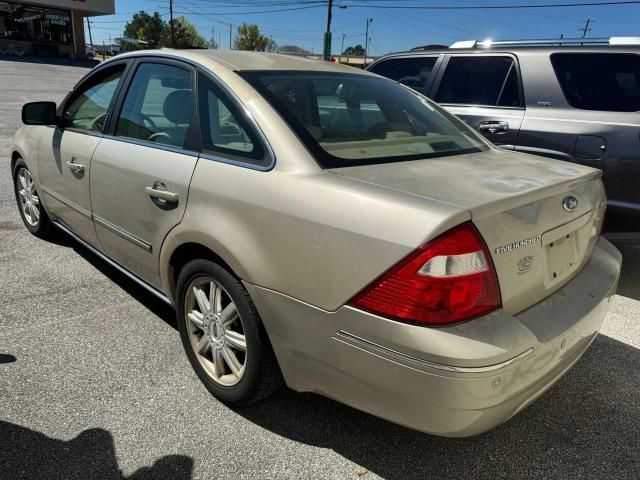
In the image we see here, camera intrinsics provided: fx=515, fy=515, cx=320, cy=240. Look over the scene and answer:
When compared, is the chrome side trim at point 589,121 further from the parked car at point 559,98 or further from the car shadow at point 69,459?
the car shadow at point 69,459

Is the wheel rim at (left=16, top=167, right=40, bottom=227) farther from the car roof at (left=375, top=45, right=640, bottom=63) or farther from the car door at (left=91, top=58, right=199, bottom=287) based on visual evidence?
the car roof at (left=375, top=45, right=640, bottom=63)

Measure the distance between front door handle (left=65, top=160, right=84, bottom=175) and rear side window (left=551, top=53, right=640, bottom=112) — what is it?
3.72 metres

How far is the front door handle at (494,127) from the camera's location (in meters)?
4.49

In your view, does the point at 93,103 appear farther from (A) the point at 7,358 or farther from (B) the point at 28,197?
(A) the point at 7,358

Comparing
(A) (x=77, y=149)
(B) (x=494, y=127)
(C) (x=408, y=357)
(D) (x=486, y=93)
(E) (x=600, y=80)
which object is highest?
(E) (x=600, y=80)

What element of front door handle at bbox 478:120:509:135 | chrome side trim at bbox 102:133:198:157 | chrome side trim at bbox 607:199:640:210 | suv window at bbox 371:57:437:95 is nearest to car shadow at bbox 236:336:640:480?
chrome side trim at bbox 102:133:198:157

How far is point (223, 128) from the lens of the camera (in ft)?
7.80

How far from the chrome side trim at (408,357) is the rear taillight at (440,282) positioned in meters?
0.11

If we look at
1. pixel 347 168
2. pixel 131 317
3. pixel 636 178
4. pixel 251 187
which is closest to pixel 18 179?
pixel 131 317

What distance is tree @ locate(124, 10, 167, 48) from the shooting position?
69.6m

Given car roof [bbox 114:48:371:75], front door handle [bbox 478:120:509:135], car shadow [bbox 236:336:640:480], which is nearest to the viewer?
car shadow [bbox 236:336:640:480]

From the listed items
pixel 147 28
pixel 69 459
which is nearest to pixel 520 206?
pixel 69 459

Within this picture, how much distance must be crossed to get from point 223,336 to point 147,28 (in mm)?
77085

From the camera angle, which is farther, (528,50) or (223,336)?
(528,50)
